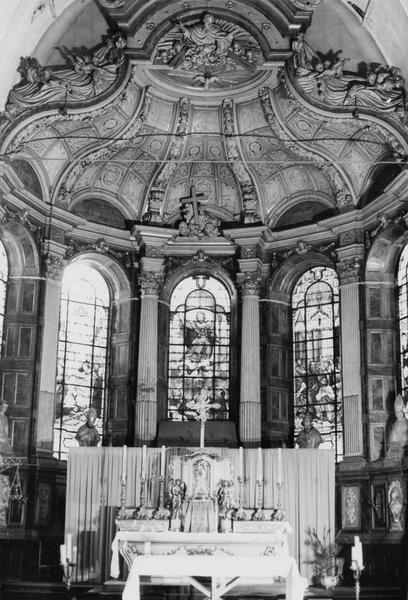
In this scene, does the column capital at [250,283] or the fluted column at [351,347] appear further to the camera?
the column capital at [250,283]

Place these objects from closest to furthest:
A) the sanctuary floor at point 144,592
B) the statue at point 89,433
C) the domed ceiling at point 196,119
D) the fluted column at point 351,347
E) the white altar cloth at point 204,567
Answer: the white altar cloth at point 204,567 < the sanctuary floor at point 144,592 < the domed ceiling at point 196,119 < the statue at point 89,433 < the fluted column at point 351,347

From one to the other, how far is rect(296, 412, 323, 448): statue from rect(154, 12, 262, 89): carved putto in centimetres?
779

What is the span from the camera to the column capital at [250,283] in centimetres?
2234

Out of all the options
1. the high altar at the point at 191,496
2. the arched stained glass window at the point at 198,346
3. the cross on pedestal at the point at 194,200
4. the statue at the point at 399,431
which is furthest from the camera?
the cross on pedestal at the point at 194,200

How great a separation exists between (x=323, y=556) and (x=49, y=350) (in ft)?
23.9

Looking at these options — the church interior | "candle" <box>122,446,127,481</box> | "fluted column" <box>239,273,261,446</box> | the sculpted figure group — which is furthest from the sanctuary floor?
the sculpted figure group

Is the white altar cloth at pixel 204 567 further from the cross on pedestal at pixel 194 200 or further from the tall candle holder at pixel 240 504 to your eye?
the cross on pedestal at pixel 194 200

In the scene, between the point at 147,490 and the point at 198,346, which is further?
the point at 198,346

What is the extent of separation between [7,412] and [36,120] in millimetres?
6145

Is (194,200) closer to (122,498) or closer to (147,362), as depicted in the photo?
(147,362)

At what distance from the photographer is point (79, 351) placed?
2219cm

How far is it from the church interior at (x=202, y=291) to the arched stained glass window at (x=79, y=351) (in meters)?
0.05

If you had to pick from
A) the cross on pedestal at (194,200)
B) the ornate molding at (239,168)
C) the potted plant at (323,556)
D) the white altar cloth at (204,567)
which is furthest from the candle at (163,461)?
the ornate molding at (239,168)

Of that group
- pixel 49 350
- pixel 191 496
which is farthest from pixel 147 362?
pixel 191 496
